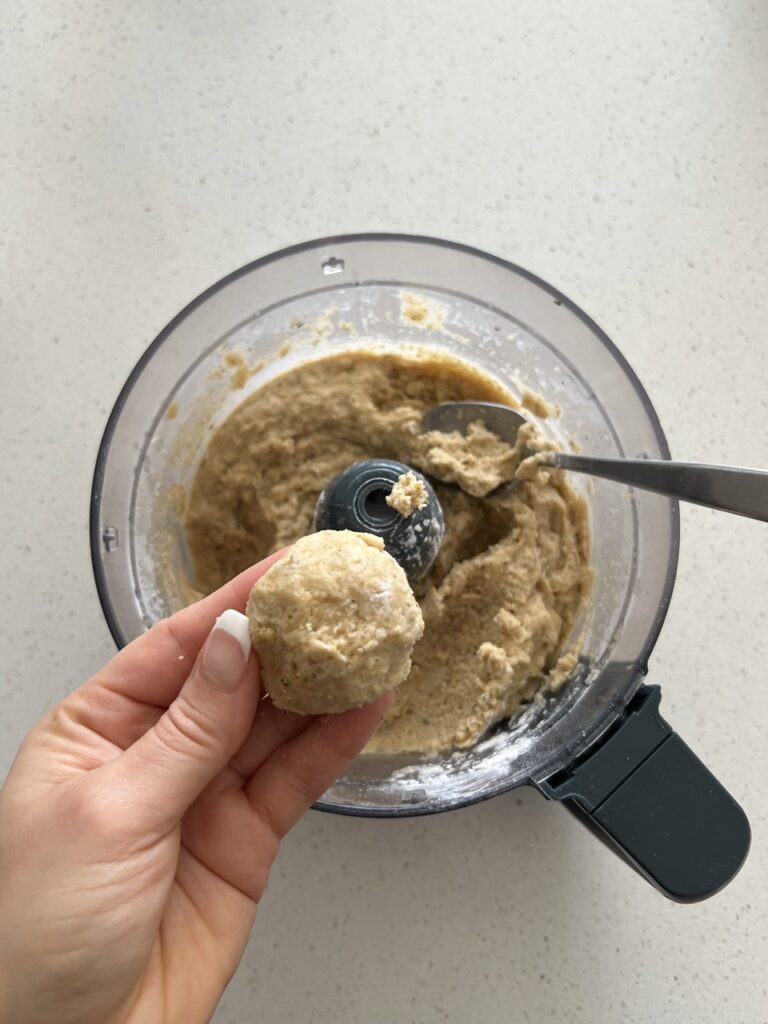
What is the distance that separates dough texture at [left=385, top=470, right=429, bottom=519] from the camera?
3.89 feet

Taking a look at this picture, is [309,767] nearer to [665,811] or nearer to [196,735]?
[196,735]

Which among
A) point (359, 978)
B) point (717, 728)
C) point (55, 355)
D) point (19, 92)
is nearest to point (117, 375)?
point (55, 355)

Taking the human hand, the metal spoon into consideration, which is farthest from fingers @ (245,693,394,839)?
the metal spoon

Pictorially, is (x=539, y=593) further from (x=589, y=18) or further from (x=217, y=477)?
(x=589, y=18)

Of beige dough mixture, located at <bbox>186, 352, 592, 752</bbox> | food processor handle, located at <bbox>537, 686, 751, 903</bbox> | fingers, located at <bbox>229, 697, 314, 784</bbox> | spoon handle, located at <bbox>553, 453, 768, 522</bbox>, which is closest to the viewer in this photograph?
spoon handle, located at <bbox>553, 453, 768, 522</bbox>

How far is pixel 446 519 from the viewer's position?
1359 millimetres

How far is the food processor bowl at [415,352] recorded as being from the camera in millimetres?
1188

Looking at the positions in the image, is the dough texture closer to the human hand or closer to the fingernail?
the human hand

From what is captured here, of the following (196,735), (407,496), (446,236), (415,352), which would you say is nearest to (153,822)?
(196,735)

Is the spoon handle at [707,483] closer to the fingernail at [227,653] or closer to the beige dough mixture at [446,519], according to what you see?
the beige dough mixture at [446,519]

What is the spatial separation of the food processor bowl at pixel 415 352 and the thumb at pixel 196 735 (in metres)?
0.25

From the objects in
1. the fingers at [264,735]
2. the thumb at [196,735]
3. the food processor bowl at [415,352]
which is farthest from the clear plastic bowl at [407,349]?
the thumb at [196,735]

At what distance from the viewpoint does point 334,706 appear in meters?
0.98

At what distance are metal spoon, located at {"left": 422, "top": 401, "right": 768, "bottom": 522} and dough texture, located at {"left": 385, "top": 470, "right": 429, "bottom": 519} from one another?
0.17m
